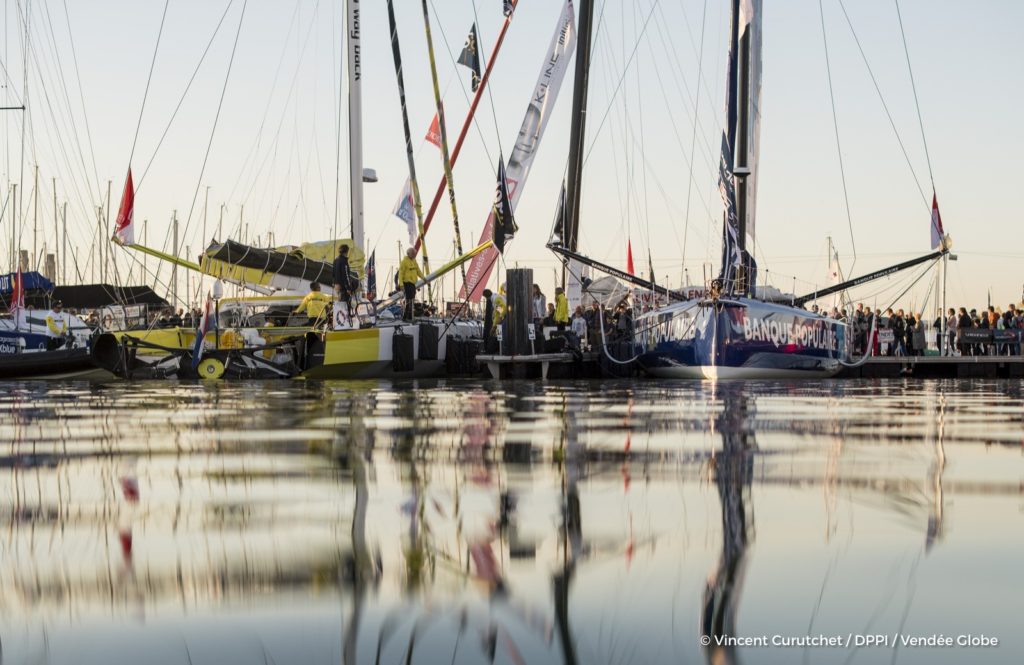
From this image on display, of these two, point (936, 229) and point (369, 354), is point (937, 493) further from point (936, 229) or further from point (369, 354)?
point (936, 229)

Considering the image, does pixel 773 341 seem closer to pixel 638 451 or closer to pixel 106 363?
pixel 106 363

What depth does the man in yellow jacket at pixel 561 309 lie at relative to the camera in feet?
80.8

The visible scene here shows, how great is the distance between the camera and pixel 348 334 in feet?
69.9

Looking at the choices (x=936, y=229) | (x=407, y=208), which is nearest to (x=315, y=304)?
(x=407, y=208)

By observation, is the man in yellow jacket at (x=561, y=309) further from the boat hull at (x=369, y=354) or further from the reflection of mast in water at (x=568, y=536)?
the reflection of mast in water at (x=568, y=536)

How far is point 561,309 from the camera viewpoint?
81.0ft

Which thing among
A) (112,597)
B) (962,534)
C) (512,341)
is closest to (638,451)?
(962,534)

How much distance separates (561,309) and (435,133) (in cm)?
598

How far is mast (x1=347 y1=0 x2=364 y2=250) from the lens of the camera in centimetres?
2439

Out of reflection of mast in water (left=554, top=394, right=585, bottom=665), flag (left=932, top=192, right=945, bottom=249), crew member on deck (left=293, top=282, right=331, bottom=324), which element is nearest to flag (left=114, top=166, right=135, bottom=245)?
crew member on deck (left=293, top=282, right=331, bottom=324)

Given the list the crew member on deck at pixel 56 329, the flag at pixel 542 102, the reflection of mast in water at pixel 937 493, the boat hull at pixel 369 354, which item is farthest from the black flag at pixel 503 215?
the reflection of mast in water at pixel 937 493

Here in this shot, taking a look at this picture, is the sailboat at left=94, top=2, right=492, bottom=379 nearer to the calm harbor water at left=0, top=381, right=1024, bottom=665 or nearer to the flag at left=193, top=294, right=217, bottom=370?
the flag at left=193, top=294, right=217, bottom=370

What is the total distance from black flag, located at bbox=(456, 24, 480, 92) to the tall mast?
3071 mm

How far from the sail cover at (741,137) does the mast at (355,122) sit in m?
6.57
